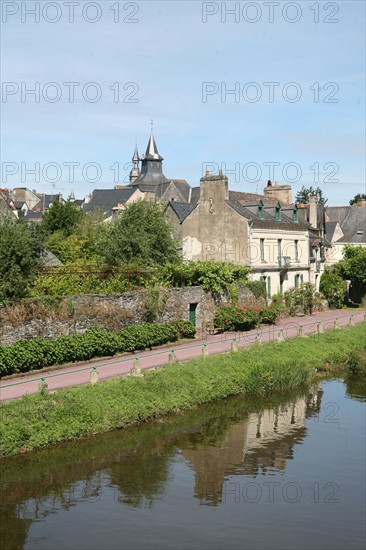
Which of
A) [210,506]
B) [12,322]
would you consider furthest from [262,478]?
[12,322]

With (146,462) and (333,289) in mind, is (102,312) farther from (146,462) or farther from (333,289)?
(333,289)

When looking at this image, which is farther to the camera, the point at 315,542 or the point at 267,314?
the point at 267,314

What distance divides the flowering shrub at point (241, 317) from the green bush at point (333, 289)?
40.0ft

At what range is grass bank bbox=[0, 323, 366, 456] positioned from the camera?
19172 millimetres

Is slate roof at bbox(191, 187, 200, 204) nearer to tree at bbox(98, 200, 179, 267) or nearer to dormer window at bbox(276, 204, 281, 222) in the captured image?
dormer window at bbox(276, 204, 281, 222)

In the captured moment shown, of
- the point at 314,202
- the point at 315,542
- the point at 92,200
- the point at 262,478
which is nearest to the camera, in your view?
the point at 315,542

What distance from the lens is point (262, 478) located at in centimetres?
1794

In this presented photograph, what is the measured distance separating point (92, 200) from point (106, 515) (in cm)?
7705

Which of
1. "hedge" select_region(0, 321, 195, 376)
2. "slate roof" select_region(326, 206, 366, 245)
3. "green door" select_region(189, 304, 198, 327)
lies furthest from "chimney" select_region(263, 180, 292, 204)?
"hedge" select_region(0, 321, 195, 376)

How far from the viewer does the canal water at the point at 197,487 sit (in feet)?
46.9

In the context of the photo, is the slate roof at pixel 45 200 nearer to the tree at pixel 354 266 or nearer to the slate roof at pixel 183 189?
the slate roof at pixel 183 189

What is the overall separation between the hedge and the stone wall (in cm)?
61

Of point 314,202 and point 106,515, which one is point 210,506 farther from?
point 314,202

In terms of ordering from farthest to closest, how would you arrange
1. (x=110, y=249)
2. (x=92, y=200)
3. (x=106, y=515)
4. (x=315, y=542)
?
(x=92, y=200) → (x=110, y=249) → (x=106, y=515) → (x=315, y=542)
